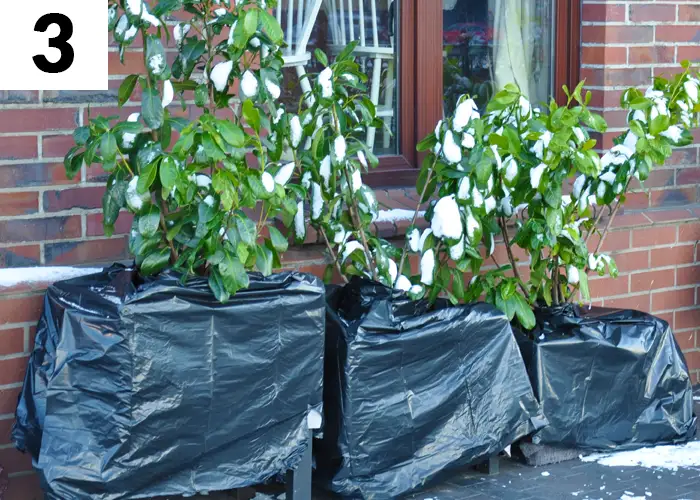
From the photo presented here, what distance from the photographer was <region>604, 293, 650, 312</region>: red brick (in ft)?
17.4

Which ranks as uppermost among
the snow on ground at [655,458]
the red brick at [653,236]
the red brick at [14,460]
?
the red brick at [653,236]

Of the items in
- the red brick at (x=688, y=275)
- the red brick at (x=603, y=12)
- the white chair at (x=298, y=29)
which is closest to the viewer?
the white chair at (x=298, y=29)

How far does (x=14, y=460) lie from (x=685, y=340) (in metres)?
3.39

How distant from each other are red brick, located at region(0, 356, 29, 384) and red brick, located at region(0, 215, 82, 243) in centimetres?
41

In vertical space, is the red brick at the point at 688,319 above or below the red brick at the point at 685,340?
above

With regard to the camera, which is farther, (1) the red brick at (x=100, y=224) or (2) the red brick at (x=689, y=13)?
(2) the red brick at (x=689, y=13)

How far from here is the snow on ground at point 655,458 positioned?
4.38 metres

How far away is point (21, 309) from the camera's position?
381 cm

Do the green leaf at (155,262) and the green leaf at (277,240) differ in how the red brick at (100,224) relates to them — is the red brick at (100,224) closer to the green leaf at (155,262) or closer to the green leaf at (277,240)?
the green leaf at (155,262)

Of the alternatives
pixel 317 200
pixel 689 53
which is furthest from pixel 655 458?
pixel 689 53

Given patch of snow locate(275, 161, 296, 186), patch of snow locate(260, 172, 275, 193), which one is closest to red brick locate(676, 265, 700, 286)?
patch of snow locate(275, 161, 296, 186)

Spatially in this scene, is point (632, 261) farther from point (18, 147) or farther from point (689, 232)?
point (18, 147)

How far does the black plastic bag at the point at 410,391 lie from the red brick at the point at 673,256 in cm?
159

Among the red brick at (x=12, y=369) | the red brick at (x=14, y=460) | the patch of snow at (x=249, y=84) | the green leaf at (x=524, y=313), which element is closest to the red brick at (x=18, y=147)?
the red brick at (x=12, y=369)
